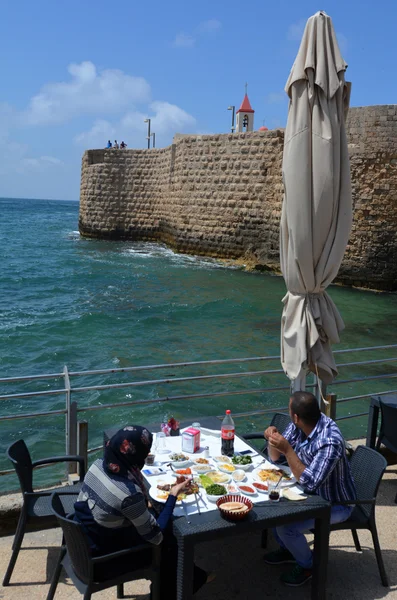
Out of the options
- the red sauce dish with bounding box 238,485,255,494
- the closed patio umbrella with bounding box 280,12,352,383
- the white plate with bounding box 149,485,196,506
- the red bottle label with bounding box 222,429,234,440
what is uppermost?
the closed patio umbrella with bounding box 280,12,352,383

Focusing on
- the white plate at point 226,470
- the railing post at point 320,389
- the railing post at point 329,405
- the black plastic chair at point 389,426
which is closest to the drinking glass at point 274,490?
the white plate at point 226,470

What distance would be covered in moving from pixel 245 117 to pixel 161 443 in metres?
38.4

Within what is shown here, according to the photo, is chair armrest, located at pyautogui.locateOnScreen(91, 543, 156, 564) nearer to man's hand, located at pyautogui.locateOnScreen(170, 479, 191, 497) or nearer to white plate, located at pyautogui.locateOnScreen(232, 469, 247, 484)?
man's hand, located at pyautogui.locateOnScreen(170, 479, 191, 497)

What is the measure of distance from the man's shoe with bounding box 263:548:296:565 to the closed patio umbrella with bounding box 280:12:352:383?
1408 millimetres

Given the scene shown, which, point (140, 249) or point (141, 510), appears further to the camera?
point (140, 249)

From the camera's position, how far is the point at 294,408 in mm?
3840

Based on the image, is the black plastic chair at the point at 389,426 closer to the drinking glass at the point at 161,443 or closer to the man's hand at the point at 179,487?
the drinking glass at the point at 161,443

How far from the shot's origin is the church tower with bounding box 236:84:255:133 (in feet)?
130

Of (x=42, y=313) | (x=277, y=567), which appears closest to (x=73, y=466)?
(x=277, y=567)

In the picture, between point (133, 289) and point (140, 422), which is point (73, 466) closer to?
point (140, 422)

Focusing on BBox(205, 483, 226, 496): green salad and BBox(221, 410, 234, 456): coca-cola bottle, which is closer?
BBox(205, 483, 226, 496): green salad

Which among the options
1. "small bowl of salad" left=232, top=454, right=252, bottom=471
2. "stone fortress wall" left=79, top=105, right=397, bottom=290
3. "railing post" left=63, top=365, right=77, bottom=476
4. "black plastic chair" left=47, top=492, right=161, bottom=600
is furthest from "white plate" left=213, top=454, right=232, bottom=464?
"stone fortress wall" left=79, top=105, right=397, bottom=290

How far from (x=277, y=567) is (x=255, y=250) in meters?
20.8

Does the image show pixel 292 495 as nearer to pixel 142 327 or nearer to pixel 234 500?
pixel 234 500
